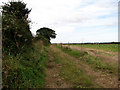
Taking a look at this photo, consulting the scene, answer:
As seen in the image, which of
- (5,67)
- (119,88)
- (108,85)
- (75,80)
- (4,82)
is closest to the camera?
(4,82)

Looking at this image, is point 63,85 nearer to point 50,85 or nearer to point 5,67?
point 50,85

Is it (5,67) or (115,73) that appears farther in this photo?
(115,73)

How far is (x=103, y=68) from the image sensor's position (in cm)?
705

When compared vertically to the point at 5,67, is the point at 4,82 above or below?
below

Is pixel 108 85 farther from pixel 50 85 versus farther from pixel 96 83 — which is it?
pixel 50 85

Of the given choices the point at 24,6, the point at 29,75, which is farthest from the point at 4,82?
the point at 24,6

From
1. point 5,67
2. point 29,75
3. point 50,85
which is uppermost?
point 5,67

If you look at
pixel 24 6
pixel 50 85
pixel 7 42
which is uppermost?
pixel 24 6

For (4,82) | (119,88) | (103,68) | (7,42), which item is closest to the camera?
(4,82)

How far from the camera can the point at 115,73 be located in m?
6.08

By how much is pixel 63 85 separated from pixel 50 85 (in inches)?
22.8

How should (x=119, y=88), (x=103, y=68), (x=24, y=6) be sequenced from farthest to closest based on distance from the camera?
(x=24, y=6), (x=103, y=68), (x=119, y=88)

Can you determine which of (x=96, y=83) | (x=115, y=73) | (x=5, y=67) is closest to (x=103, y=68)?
(x=115, y=73)

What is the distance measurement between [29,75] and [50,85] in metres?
1.04
